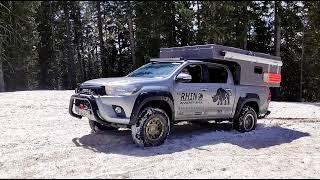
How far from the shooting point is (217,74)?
10.7 metres

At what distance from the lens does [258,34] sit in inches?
1572

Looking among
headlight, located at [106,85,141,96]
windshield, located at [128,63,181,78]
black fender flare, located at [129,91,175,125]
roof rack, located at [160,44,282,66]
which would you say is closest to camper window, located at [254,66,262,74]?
roof rack, located at [160,44,282,66]

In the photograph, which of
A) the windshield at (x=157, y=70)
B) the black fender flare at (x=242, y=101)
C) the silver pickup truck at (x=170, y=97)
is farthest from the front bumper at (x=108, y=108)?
the black fender flare at (x=242, y=101)

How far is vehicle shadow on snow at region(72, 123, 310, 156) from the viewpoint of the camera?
881 centimetres

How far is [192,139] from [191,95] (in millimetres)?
1008

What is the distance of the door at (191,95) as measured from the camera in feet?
31.3

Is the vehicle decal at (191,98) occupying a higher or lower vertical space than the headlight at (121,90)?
lower

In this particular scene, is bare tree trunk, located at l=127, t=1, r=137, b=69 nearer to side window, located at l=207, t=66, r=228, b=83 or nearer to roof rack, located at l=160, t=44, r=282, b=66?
roof rack, located at l=160, t=44, r=282, b=66

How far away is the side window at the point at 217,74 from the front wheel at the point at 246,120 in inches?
45.3

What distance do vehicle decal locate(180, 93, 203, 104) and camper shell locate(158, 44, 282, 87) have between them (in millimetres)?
956

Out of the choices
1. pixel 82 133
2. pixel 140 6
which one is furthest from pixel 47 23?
pixel 82 133

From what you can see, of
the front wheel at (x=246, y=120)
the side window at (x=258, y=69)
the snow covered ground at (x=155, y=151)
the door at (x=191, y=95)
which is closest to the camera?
the snow covered ground at (x=155, y=151)

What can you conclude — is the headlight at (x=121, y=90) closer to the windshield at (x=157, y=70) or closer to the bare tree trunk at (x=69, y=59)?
the windshield at (x=157, y=70)

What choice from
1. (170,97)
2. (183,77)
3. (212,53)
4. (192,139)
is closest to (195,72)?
(212,53)
